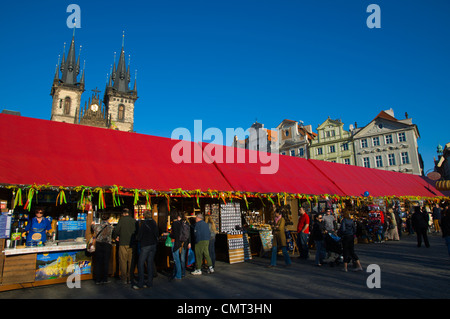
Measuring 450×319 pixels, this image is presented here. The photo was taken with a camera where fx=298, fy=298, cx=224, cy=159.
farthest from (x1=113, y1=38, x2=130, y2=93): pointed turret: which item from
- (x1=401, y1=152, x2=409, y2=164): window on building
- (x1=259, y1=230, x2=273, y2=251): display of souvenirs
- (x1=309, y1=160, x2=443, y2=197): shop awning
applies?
(x1=259, y1=230, x2=273, y2=251): display of souvenirs

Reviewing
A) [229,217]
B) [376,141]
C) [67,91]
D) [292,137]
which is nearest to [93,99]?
[67,91]

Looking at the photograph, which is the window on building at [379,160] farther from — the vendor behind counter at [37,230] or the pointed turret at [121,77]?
the pointed turret at [121,77]

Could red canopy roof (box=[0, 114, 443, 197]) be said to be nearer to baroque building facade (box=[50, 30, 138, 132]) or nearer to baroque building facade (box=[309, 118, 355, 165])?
baroque building facade (box=[309, 118, 355, 165])

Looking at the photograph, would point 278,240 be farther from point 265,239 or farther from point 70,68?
point 70,68

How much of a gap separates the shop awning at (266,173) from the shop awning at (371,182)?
2.93ft

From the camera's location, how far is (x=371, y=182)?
56.5 ft

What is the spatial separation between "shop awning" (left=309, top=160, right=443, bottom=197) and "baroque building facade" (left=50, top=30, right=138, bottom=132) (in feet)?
171

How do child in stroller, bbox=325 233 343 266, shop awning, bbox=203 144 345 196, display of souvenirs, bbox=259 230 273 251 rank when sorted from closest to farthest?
1. child in stroller, bbox=325 233 343 266
2. display of souvenirs, bbox=259 230 273 251
3. shop awning, bbox=203 144 345 196

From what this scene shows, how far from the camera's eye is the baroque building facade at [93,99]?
63.0 meters

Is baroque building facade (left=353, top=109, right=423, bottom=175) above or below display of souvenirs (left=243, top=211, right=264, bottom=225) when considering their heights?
above

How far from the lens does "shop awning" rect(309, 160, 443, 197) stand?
51.1 feet

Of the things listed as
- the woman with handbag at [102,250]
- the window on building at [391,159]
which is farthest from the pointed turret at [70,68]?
the woman with handbag at [102,250]
